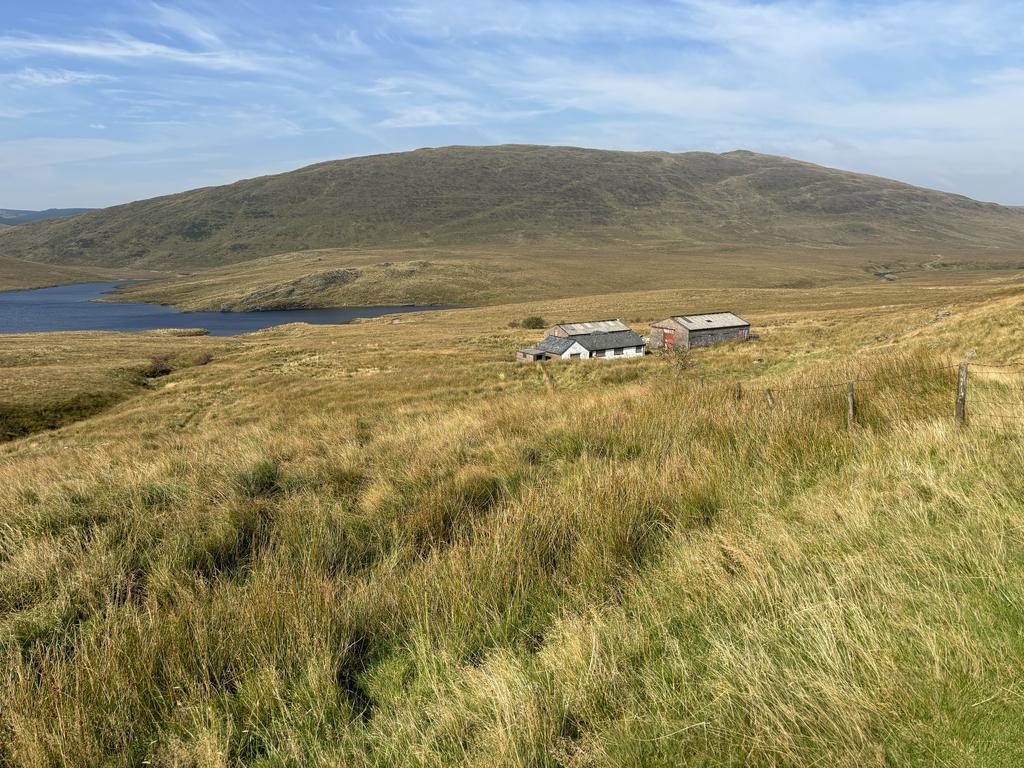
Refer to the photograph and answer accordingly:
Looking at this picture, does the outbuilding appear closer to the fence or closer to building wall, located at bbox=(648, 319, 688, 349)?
building wall, located at bbox=(648, 319, 688, 349)

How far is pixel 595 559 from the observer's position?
3.60 m

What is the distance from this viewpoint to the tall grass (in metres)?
2.16

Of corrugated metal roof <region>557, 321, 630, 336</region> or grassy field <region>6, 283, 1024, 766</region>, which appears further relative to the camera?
corrugated metal roof <region>557, 321, 630, 336</region>

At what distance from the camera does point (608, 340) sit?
54156mm

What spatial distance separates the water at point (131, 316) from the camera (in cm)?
10798

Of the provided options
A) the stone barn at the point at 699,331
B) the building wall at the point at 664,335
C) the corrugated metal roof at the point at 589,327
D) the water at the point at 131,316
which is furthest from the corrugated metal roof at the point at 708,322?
the water at the point at 131,316

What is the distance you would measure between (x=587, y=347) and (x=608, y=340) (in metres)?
3.35

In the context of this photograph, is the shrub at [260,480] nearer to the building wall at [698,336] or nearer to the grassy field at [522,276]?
the building wall at [698,336]

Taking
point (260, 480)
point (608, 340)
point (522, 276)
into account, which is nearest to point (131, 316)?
point (522, 276)

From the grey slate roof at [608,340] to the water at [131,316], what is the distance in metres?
71.8

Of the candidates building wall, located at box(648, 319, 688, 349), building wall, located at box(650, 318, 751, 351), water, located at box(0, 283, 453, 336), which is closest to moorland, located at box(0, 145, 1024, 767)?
building wall, located at box(650, 318, 751, 351)

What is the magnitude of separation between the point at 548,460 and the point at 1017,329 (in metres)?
24.4

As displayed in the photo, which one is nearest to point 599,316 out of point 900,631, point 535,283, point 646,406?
point 535,283

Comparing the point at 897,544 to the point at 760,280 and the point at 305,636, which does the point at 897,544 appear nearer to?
the point at 305,636
